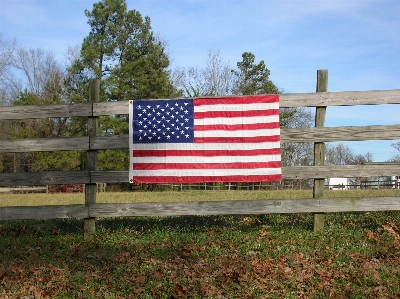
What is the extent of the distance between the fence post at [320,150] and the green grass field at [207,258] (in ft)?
0.74

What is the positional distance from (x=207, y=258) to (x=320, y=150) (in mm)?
2728

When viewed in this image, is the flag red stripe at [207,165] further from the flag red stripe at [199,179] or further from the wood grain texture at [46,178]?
the wood grain texture at [46,178]

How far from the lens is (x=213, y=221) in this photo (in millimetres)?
8211

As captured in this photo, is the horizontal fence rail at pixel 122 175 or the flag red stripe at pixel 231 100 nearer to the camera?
the horizontal fence rail at pixel 122 175

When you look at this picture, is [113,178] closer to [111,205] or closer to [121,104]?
[111,205]

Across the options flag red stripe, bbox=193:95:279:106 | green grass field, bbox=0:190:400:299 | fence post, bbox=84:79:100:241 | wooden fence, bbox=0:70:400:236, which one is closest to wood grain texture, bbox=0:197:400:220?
wooden fence, bbox=0:70:400:236

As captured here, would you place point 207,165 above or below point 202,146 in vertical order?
below

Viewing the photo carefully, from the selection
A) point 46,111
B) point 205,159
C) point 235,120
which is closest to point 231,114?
point 235,120

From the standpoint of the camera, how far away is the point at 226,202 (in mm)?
7410

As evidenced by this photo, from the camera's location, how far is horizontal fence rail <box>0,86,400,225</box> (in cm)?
721

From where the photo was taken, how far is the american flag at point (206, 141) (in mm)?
7473

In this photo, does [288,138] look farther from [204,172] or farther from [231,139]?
[204,172]

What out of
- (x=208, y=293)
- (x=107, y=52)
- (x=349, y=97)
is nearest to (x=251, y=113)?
(x=349, y=97)

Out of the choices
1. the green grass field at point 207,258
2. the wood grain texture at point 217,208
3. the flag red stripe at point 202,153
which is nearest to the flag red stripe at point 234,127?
the flag red stripe at point 202,153
